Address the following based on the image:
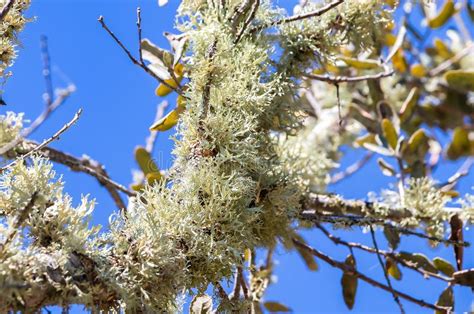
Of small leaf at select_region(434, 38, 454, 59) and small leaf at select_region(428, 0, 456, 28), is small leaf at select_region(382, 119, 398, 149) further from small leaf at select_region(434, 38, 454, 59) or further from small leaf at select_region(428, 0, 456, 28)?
small leaf at select_region(434, 38, 454, 59)

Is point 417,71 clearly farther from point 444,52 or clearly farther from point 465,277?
point 465,277

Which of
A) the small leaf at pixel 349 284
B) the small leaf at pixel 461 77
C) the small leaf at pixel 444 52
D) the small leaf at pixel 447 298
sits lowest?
the small leaf at pixel 447 298

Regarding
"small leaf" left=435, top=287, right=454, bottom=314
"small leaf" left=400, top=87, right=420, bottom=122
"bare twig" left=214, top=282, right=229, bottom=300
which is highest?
"small leaf" left=400, top=87, right=420, bottom=122

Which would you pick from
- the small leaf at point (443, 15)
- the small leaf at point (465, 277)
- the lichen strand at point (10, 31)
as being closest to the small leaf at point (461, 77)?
the small leaf at point (443, 15)

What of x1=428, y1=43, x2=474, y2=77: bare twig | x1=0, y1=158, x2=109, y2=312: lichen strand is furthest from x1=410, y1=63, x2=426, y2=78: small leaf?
x1=0, y1=158, x2=109, y2=312: lichen strand

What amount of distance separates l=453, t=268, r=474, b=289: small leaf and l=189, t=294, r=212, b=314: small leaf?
0.63m

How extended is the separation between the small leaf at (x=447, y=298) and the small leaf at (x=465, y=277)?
0.04m

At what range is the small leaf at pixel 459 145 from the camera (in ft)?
7.75

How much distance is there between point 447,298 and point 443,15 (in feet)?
3.60

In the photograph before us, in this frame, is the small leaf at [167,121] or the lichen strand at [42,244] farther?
the small leaf at [167,121]

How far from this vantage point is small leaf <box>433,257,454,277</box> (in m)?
1.59

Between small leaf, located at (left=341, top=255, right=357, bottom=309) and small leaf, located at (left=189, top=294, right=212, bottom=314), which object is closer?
small leaf, located at (left=189, top=294, right=212, bottom=314)

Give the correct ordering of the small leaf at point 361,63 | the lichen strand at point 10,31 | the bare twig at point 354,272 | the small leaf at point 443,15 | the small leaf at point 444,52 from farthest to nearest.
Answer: the small leaf at point 444,52
the small leaf at point 443,15
the small leaf at point 361,63
the bare twig at point 354,272
the lichen strand at point 10,31

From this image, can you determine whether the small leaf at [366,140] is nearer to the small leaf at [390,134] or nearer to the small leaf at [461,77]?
the small leaf at [390,134]
